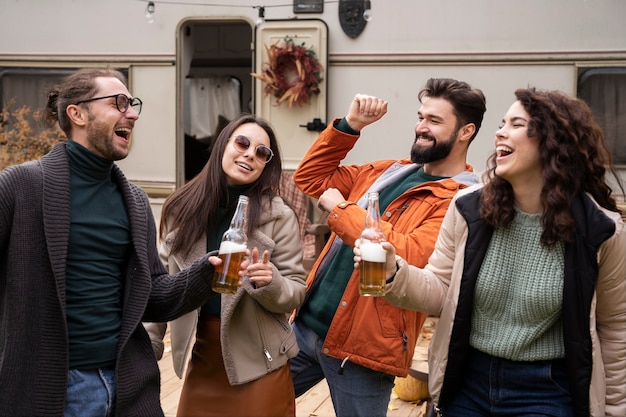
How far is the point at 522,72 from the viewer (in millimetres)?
7617

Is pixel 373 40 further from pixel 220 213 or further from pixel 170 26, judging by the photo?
pixel 220 213

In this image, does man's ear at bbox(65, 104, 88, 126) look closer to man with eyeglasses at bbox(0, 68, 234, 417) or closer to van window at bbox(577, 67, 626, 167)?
man with eyeglasses at bbox(0, 68, 234, 417)

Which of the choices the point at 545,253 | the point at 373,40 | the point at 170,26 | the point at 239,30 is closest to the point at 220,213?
the point at 545,253

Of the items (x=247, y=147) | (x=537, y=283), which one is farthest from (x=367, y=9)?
(x=537, y=283)

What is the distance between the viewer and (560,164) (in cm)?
244

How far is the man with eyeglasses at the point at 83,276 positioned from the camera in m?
2.28

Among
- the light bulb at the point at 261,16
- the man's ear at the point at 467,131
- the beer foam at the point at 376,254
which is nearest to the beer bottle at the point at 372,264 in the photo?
the beer foam at the point at 376,254

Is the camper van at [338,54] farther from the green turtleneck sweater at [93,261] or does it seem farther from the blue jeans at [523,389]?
the blue jeans at [523,389]

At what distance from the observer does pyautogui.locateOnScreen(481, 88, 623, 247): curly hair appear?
2.43 meters

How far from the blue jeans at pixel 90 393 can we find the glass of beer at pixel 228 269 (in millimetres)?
442

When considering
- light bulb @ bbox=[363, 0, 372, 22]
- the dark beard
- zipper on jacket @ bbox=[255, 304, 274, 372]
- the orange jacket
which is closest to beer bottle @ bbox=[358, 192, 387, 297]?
the orange jacket

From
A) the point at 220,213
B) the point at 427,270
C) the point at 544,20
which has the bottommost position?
the point at 427,270

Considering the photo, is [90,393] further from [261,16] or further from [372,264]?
[261,16]

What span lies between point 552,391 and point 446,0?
5.93 metres
